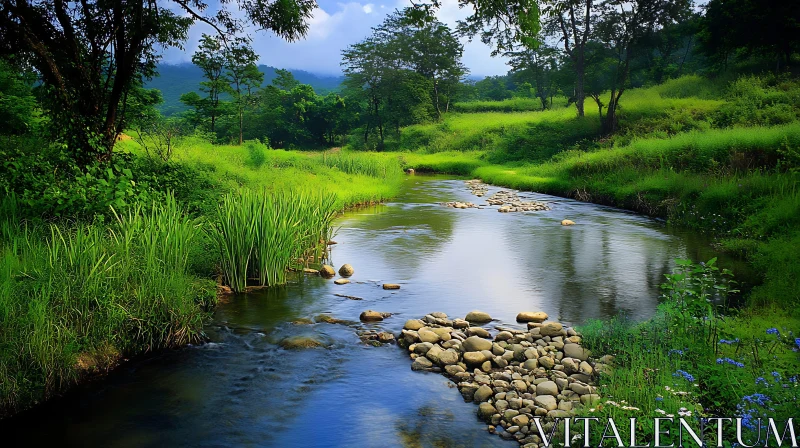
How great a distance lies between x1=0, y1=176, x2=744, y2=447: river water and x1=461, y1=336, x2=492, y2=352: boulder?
630 mm

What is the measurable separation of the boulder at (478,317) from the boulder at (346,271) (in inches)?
122

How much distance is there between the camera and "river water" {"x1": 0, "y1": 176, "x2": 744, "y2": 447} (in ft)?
16.0

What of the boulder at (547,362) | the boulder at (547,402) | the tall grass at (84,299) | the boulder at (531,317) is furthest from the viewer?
the boulder at (531,317)

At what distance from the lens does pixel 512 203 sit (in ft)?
64.5

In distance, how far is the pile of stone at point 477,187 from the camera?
22.9 metres

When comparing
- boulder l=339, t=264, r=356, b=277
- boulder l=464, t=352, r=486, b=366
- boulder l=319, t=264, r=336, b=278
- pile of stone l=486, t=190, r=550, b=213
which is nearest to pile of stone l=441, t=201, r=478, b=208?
pile of stone l=486, t=190, r=550, b=213

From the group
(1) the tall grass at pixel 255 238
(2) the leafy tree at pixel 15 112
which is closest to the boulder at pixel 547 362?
(1) the tall grass at pixel 255 238

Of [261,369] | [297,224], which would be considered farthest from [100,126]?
[261,369]

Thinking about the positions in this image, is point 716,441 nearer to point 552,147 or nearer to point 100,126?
point 100,126

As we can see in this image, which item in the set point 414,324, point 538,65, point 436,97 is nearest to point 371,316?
point 414,324

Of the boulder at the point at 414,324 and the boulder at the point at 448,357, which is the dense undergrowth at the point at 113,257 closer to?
the boulder at the point at 414,324

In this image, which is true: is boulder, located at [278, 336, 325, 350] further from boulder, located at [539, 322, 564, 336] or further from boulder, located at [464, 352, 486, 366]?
boulder, located at [539, 322, 564, 336]

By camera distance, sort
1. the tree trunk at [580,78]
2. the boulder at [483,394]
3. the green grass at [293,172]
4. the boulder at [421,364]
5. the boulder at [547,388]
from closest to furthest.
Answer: the boulder at [547,388], the boulder at [483,394], the boulder at [421,364], the green grass at [293,172], the tree trunk at [580,78]

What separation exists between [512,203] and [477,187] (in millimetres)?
5353
